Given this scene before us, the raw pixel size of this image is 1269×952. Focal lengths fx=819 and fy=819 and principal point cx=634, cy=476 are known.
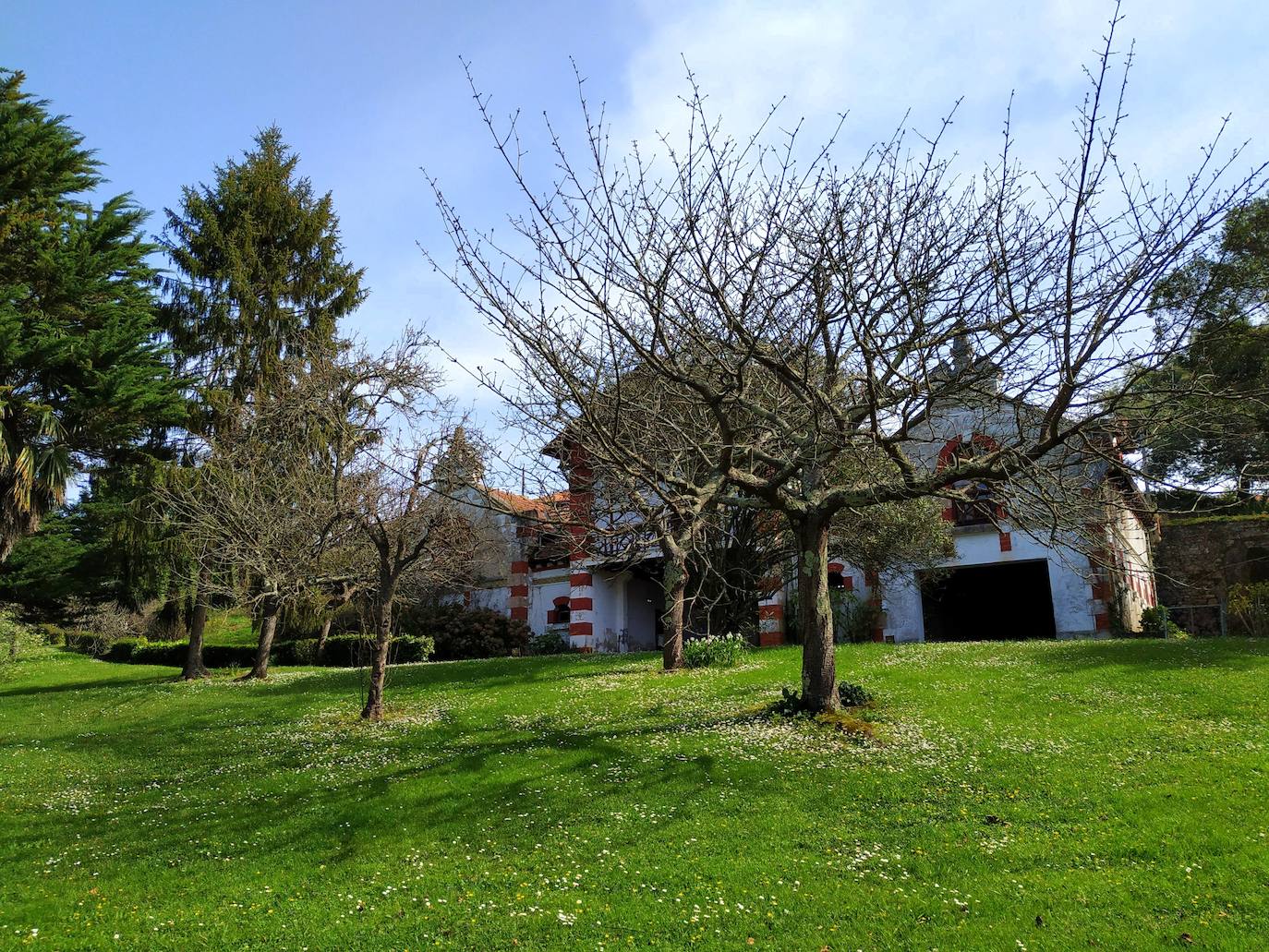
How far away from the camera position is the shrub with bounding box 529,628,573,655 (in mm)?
26766

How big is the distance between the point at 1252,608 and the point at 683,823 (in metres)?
18.2

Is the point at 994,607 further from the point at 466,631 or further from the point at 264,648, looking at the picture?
the point at 264,648

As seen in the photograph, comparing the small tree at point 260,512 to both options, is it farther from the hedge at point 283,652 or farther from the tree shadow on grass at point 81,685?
the hedge at point 283,652

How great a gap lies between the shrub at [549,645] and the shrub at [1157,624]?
1628cm

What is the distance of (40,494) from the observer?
65.3 ft

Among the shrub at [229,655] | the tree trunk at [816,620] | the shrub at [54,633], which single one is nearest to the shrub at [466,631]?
the shrub at [229,655]

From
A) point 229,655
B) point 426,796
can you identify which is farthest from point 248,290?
point 426,796

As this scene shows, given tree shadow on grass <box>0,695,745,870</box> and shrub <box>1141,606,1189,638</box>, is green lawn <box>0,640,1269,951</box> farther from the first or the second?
shrub <box>1141,606,1189,638</box>

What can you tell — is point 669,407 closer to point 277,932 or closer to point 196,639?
point 277,932

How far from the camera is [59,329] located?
19.0 m

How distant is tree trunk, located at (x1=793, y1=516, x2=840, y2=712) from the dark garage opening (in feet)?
58.2

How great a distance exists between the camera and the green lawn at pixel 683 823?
19.0 ft

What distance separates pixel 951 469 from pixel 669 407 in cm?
419

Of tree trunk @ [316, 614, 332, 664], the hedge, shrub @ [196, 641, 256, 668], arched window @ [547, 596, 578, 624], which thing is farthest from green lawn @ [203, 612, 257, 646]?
arched window @ [547, 596, 578, 624]
